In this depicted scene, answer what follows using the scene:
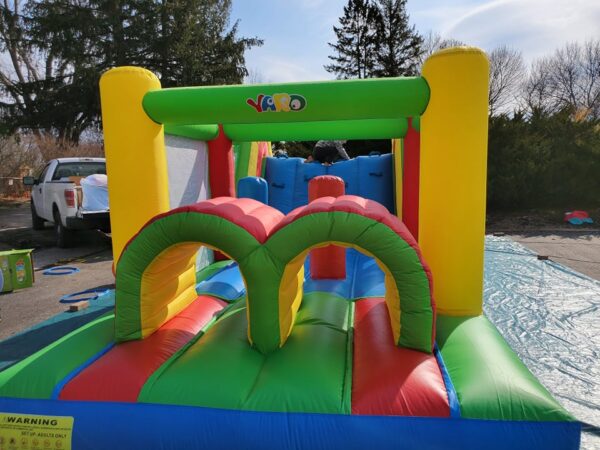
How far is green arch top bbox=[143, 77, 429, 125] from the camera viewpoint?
310cm

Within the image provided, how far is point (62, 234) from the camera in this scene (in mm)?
7895

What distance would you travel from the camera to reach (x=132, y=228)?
3.49 metres

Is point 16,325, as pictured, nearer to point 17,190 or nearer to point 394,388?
point 394,388

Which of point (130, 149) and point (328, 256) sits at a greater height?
point (130, 149)

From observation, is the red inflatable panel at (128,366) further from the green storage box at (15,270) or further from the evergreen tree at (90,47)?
the evergreen tree at (90,47)

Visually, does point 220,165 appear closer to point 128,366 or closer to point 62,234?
point 128,366

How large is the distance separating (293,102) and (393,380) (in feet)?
6.52

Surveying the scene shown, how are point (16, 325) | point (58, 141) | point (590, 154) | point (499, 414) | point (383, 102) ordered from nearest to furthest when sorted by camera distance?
point (499, 414) < point (383, 102) < point (16, 325) < point (590, 154) < point (58, 141)

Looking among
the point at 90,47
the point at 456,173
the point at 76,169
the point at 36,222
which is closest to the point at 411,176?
the point at 456,173

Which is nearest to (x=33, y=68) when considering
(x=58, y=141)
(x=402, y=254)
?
(x=58, y=141)

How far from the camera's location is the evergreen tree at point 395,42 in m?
19.9

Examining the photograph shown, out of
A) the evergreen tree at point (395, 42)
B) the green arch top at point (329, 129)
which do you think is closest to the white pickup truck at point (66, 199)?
the green arch top at point (329, 129)

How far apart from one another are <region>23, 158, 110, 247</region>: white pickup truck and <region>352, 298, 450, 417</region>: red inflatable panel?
588 centimetres

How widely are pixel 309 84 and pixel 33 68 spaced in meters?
19.4
